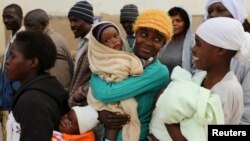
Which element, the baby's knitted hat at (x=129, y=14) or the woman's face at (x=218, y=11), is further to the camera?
the baby's knitted hat at (x=129, y=14)

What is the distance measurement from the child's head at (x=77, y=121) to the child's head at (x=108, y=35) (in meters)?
0.43

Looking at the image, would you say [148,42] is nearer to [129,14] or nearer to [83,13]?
[83,13]

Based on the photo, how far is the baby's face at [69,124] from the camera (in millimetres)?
2594

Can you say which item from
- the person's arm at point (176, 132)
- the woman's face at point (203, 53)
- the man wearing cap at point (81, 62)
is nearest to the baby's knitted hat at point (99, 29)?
the man wearing cap at point (81, 62)

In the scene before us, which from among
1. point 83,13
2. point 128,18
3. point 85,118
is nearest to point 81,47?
point 83,13

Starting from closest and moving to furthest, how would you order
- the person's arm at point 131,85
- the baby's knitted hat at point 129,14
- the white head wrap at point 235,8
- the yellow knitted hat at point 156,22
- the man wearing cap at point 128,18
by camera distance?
the person's arm at point 131,85 < the yellow knitted hat at point 156,22 < the white head wrap at point 235,8 < the man wearing cap at point 128,18 < the baby's knitted hat at point 129,14

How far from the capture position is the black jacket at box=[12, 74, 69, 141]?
240 cm

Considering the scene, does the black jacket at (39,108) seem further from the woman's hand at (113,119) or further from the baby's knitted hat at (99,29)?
the baby's knitted hat at (99,29)

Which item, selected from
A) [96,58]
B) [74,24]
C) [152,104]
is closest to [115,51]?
[96,58]

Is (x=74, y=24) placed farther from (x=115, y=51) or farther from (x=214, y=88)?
(x=214, y=88)

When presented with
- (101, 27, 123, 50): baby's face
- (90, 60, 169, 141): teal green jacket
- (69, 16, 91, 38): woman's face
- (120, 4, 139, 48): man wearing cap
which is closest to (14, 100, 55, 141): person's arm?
(90, 60, 169, 141): teal green jacket

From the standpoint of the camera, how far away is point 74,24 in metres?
4.23

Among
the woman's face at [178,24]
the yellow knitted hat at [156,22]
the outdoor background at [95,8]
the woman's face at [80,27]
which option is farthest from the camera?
the outdoor background at [95,8]

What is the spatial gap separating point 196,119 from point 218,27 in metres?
0.51
